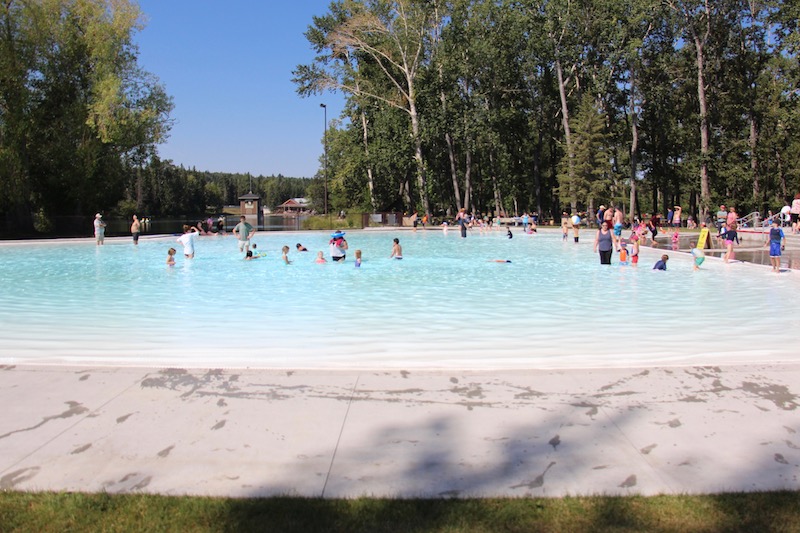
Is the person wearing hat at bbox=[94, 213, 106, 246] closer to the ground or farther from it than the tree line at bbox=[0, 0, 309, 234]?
closer to the ground

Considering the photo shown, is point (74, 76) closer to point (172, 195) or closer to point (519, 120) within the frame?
point (519, 120)

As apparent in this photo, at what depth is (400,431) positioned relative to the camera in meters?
4.52

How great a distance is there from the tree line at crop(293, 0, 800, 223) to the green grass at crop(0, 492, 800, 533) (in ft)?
141

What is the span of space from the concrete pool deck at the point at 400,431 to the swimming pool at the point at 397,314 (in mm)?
902

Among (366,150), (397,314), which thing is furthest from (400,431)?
(366,150)

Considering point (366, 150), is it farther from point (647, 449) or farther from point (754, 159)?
point (647, 449)

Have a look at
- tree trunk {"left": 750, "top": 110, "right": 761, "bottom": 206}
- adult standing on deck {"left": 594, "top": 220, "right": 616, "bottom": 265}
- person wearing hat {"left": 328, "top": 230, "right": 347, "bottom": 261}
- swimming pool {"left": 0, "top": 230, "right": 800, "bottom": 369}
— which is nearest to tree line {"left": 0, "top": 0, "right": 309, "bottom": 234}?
swimming pool {"left": 0, "top": 230, "right": 800, "bottom": 369}

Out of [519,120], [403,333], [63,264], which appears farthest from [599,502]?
[519,120]

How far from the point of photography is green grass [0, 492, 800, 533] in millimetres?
3145

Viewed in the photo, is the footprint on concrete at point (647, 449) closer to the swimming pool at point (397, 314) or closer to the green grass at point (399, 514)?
the green grass at point (399, 514)

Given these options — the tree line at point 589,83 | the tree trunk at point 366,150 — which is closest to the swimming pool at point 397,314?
the tree line at point 589,83

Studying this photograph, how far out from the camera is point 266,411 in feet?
16.1

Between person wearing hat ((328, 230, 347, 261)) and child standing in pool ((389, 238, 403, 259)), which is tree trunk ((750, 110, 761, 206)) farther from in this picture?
person wearing hat ((328, 230, 347, 261))

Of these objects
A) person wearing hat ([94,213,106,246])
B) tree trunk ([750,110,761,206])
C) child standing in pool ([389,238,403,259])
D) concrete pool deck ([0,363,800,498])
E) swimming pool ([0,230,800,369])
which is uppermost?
tree trunk ([750,110,761,206])
